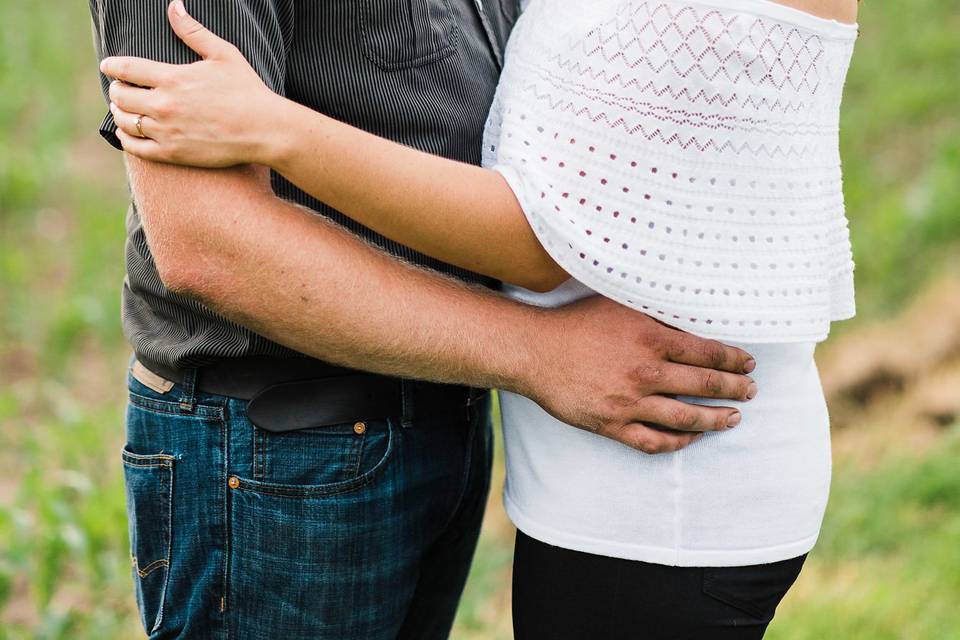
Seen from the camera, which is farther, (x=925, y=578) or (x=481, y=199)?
(x=925, y=578)

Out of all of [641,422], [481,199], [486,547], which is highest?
[481,199]

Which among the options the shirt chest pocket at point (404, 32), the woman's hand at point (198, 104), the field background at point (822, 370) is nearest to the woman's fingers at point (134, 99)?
the woman's hand at point (198, 104)

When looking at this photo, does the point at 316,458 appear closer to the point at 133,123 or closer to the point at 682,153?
the point at 133,123

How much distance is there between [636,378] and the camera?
144 cm

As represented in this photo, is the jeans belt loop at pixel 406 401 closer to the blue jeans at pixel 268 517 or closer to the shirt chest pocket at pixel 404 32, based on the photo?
the blue jeans at pixel 268 517

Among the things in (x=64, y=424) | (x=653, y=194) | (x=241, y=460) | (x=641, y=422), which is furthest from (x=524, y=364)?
(x=64, y=424)

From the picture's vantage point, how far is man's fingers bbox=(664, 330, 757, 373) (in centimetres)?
144

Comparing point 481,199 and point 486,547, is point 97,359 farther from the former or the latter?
point 481,199

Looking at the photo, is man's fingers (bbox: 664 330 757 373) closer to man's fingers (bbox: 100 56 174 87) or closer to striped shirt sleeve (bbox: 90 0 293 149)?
striped shirt sleeve (bbox: 90 0 293 149)

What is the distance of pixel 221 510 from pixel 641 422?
61cm

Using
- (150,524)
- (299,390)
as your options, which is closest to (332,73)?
(299,390)

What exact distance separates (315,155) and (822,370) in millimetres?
3994

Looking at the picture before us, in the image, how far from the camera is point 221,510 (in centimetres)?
152

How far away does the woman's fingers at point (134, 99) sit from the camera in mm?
1233
